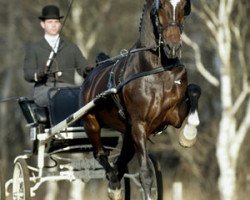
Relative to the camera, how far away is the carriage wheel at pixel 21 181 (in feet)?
34.2

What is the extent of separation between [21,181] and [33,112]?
77cm

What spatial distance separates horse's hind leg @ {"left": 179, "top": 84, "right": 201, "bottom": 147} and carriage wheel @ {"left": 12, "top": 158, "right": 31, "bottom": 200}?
229 cm

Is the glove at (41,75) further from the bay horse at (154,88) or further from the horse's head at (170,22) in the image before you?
the horse's head at (170,22)

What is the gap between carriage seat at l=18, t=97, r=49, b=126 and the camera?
1065cm

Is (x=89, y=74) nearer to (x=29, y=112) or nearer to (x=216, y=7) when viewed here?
(x=29, y=112)

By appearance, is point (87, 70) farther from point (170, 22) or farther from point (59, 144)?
point (170, 22)

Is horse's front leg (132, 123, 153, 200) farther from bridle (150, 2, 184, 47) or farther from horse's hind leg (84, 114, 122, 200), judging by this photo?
horse's hind leg (84, 114, 122, 200)

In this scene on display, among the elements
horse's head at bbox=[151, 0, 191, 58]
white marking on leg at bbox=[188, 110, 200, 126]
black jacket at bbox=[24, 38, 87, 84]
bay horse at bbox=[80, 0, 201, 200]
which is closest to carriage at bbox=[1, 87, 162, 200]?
black jacket at bbox=[24, 38, 87, 84]

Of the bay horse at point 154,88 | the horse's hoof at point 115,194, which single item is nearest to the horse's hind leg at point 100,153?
the horse's hoof at point 115,194

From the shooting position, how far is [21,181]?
35.3 ft

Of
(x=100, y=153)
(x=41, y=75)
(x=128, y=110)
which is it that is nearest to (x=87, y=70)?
(x=41, y=75)

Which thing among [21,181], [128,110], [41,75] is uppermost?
[41,75]

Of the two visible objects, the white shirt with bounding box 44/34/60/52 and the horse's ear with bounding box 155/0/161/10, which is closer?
the horse's ear with bounding box 155/0/161/10

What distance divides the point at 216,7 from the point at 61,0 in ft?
19.8
